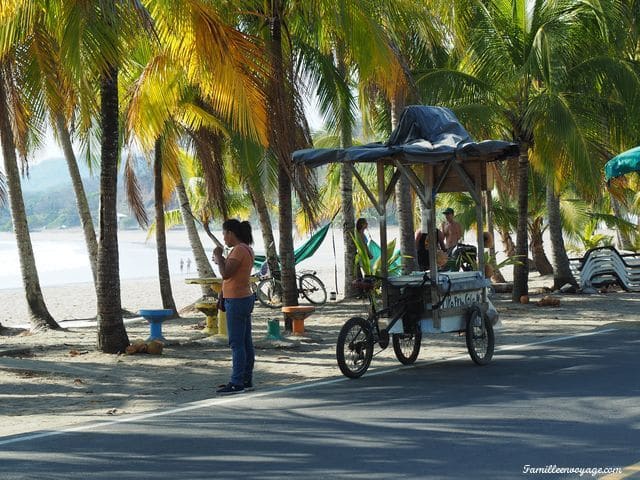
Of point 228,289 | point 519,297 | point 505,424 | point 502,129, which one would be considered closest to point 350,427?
point 505,424

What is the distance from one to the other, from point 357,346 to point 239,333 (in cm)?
136

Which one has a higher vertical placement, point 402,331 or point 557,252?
point 557,252

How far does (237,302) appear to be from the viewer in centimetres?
1089

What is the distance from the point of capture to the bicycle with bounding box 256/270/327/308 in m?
24.7

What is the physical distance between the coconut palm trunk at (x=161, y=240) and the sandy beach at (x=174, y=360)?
2.55ft

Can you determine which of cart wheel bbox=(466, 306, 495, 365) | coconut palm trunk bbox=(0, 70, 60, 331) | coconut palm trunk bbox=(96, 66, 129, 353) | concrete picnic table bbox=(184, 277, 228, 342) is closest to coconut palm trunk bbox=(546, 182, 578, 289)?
concrete picnic table bbox=(184, 277, 228, 342)

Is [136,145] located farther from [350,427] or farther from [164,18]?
[350,427]

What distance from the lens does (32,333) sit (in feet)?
61.2

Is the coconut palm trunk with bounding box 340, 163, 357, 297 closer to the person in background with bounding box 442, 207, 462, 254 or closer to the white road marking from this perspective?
the person in background with bounding box 442, 207, 462, 254

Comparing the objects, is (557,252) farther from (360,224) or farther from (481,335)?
(481,335)

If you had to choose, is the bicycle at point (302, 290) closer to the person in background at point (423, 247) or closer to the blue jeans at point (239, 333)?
the person in background at point (423, 247)

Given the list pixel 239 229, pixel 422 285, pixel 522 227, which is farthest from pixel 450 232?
pixel 239 229

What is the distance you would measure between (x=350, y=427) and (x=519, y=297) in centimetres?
1505

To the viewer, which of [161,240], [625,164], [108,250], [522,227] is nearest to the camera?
[108,250]
